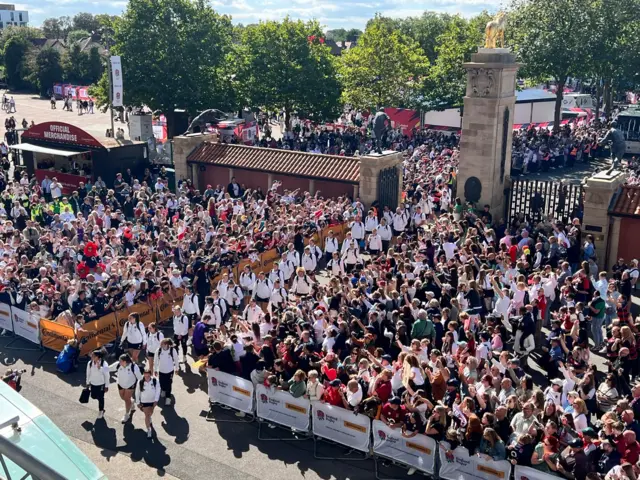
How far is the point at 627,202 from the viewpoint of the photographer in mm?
19984

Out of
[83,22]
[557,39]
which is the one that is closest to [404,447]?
[557,39]

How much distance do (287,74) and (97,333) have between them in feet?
92.5

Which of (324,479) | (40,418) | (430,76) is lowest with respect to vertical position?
(324,479)

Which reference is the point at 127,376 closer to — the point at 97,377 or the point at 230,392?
the point at 97,377

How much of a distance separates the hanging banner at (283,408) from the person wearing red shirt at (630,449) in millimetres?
5168

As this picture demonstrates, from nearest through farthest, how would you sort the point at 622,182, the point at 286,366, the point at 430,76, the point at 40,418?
1. the point at 40,418
2. the point at 286,366
3. the point at 622,182
4. the point at 430,76

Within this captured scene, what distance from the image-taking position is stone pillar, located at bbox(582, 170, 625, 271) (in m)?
19.8

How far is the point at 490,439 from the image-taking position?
419 inches

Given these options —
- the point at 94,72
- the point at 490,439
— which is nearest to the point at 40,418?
the point at 490,439

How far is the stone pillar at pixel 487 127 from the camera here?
858 inches

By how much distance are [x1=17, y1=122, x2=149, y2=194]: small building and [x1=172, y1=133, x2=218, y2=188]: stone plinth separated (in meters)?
2.67

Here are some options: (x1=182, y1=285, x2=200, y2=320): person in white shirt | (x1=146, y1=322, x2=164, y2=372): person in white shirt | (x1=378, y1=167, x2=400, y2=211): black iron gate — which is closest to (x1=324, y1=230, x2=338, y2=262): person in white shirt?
(x1=378, y1=167, x2=400, y2=211): black iron gate

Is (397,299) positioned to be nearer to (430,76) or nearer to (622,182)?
(622,182)

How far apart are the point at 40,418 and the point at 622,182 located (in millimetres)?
18122
